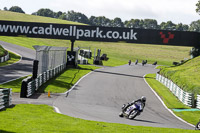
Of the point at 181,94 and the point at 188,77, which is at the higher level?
the point at 188,77

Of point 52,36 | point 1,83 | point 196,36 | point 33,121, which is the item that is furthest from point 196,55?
point 33,121

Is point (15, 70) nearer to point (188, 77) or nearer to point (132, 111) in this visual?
point (188, 77)

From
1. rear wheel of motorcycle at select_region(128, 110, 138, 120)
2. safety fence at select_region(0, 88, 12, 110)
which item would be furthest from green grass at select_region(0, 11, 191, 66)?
safety fence at select_region(0, 88, 12, 110)

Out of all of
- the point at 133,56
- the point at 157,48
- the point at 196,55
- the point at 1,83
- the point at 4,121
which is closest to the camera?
the point at 4,121

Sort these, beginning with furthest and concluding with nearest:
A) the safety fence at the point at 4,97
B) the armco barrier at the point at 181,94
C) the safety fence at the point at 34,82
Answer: the armco barrier at the point at 181,94
the safety fence at the point at 34,82
the safety fence at the point at 4,97

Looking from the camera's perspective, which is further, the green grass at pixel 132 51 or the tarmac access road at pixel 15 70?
the green grass at pixel 132 51

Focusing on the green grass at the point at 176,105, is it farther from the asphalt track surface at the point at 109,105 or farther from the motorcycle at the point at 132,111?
the motorcycle at the point at 132,111

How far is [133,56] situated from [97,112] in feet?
279

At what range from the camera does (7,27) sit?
47.6m

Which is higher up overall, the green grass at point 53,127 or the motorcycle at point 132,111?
the green grass at point 53,127

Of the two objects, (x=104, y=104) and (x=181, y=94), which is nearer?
(x=104, y=104)

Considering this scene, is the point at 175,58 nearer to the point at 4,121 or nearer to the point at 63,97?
the point at 63,97

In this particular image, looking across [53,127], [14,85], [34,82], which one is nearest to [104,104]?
[34,82]

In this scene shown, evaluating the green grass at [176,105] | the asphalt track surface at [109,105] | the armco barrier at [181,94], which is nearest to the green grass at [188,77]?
the armco barrier at [181,94]
